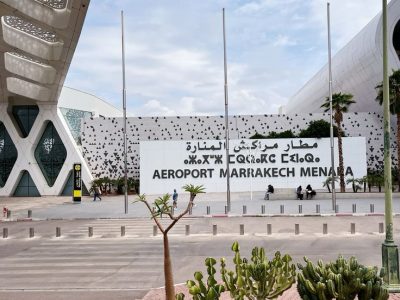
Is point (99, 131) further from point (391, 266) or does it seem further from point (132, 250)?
Result: point (391, 266)

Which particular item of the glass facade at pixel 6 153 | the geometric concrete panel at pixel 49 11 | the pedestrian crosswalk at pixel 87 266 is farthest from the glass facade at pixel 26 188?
the pedestrian crosswalk at pixel 87 266

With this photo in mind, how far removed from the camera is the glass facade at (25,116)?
49.0 metres

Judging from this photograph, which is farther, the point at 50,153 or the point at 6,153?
the point at 6,153

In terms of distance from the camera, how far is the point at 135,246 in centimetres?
1628

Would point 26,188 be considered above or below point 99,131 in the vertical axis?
below

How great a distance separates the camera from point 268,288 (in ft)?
21.7

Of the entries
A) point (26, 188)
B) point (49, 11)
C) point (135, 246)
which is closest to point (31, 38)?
point (49, 11)

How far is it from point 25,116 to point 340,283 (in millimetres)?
48746

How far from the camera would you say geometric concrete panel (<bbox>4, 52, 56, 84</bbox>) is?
37500 millimetres

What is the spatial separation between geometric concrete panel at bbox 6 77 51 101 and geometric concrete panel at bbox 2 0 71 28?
16439 millimetres

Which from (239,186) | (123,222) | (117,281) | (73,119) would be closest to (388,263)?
(117,281)

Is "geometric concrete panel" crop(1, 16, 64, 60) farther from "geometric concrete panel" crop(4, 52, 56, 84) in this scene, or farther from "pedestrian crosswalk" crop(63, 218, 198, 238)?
"pedestrian crosswalk" crop(63, 218, 198, 238)

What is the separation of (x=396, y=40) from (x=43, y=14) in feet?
141

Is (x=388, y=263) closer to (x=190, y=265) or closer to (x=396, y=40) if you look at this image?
(x=190, y=265)
